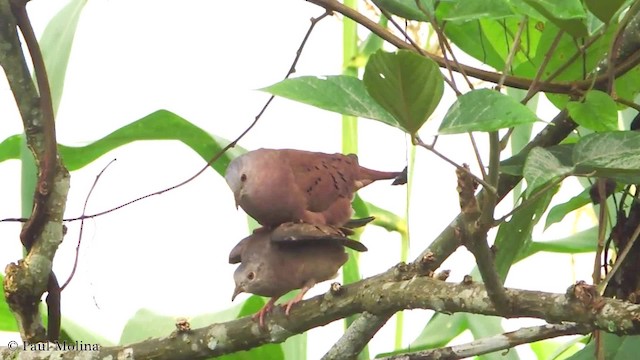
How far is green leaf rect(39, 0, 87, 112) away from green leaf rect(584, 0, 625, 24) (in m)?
0.53

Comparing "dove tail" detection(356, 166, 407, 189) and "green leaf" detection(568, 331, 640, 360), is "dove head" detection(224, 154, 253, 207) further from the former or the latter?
"green leaf" detection(568, 331, 640, 360)

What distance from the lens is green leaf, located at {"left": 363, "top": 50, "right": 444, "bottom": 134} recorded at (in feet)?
1.23

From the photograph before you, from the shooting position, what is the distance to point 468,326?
994 mm

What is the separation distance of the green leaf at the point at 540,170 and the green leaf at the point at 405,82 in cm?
6

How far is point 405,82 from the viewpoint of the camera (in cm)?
38

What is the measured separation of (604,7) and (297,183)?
0.93ft

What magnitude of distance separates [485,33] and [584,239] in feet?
1.15

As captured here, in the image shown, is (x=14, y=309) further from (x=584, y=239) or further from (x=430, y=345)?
(x=584, y=239)

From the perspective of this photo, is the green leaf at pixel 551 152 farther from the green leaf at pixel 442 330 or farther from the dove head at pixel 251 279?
the green leaf at pixel 442 330

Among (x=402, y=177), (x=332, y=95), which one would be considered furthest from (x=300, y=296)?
(x=332, y=95)

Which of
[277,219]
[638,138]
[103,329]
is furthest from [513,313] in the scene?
[103,329]

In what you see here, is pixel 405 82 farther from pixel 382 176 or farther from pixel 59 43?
pixel 59 43

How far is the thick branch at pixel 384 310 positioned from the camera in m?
0.41

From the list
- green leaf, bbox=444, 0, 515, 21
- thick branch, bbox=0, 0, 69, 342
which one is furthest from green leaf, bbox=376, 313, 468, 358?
green leaf, bbox=444, 0, 515, 21
